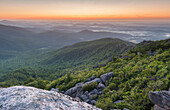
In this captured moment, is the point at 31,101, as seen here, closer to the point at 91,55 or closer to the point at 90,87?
the point at 90,87

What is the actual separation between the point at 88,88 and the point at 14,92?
10575 millimetres

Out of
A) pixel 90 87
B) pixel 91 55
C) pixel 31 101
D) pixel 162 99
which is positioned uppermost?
pixel 31 101

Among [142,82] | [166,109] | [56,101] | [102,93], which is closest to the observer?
[56,101]

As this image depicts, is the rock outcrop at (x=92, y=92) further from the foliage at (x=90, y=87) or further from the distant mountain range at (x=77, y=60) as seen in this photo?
the distant mountain range at (x=77, y=60)

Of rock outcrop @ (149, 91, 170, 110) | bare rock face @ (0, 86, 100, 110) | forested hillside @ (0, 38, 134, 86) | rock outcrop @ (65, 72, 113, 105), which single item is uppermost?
bare rock face @ (0, 86, 100, 110)

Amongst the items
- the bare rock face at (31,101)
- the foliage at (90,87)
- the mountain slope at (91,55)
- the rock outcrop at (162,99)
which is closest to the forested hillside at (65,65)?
the mountain slope at (91,55)

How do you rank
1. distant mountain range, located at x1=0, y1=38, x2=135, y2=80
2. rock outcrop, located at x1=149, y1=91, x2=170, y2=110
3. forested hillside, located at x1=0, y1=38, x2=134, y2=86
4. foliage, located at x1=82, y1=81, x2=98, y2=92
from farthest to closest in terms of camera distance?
distant mountain range, located at x1=0, y1=38, x2=135, y2=80 → forested hillside, located at x1=0, y1=38, x2=134, y2=86 → foliage, located at x1=82, y1=81, x2=98, y2=92 → rock outcrop, located at x1=149, y1=91, x2=170, y2=110

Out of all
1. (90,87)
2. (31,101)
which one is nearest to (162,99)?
(31,101)

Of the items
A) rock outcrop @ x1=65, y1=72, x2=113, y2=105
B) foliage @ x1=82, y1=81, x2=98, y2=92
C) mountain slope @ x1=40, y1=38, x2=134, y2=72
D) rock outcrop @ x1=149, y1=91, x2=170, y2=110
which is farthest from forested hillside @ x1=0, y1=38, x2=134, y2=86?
rock outcrop @ x1=149, y1=91, x2=170, y2=110

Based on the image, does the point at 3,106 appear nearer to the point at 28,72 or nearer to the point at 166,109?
the point at 166,109

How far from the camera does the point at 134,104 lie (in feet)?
33.0

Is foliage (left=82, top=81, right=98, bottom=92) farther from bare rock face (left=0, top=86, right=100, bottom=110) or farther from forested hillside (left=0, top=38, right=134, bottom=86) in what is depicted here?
forested hillside (left=0, top=38, right=134, bottom=86)

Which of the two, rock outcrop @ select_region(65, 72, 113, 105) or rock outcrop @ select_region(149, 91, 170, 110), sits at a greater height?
rock outcrop @ select_region(149, 91, 170, 110)

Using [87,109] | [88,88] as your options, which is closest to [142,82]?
[88,88]
